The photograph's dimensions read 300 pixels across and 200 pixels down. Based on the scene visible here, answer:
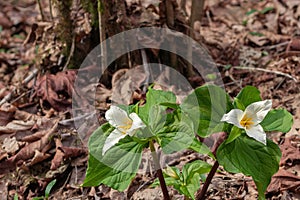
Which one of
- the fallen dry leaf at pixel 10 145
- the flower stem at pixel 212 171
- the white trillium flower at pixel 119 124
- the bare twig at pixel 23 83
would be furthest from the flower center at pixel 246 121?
the bare twig at pixel 23 83

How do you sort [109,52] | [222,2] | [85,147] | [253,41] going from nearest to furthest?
[85,147], [109,52], [253,41], [222,2]

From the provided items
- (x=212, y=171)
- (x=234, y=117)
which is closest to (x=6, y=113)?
(x=212, y=171)

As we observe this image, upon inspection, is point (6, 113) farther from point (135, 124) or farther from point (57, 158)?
point (135, 124)

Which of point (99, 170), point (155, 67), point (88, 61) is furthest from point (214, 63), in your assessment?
point (99, 170)

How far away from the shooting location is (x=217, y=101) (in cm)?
164

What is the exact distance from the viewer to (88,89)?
2768mm

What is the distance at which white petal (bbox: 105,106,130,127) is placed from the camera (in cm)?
155

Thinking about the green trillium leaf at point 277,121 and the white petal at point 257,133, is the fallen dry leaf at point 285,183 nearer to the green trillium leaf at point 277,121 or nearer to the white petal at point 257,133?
the green trillium leaf at point 277,121

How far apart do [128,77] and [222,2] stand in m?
1.76

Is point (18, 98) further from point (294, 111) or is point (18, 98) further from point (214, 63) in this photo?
point (294, 111)

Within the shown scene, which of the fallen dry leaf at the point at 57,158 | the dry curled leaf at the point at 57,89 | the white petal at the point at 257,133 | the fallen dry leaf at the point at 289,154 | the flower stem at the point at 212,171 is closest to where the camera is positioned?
the white petal at the point at 257,133

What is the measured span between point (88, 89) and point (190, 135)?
137 centimetres

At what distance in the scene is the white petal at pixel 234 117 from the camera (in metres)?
1.50

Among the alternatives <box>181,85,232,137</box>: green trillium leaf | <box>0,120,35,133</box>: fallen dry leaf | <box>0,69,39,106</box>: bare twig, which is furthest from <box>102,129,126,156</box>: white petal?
<box>0,69,39,106</box>: bare twig
